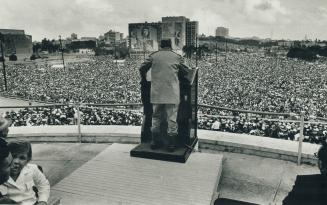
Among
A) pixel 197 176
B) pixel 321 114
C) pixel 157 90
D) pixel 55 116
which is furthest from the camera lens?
pixel 321 114

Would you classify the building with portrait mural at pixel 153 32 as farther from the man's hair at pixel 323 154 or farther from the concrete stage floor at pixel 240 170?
the man's hair at pixel 323 154

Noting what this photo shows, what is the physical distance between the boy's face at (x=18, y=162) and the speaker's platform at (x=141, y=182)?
995mm

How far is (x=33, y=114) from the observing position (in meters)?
16.3

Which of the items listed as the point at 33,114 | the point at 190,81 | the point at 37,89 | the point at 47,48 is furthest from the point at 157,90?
the point at 47,48

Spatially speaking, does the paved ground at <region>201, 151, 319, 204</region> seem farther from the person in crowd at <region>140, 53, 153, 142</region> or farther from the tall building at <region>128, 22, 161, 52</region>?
the tall building at <region>128, 22, 161, 52</region>

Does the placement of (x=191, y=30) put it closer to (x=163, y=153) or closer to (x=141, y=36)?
(x=141, y=36)

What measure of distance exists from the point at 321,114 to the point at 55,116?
1695cm

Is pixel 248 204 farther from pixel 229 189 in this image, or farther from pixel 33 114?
pixel 33 114

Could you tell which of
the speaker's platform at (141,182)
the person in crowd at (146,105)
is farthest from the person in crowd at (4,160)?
the person in crowd at (146,105)

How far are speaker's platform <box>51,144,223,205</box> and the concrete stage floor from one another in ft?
0.95

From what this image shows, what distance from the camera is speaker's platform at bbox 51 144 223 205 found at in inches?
139

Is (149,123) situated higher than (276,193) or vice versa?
(149,123)

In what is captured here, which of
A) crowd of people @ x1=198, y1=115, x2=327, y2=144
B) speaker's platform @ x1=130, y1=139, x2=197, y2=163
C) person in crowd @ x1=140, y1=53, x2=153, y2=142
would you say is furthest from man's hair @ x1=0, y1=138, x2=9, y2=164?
crowd of people @ x1=198, y1=115, x2=327, y2=144

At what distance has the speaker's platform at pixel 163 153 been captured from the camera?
4446 millimetres
